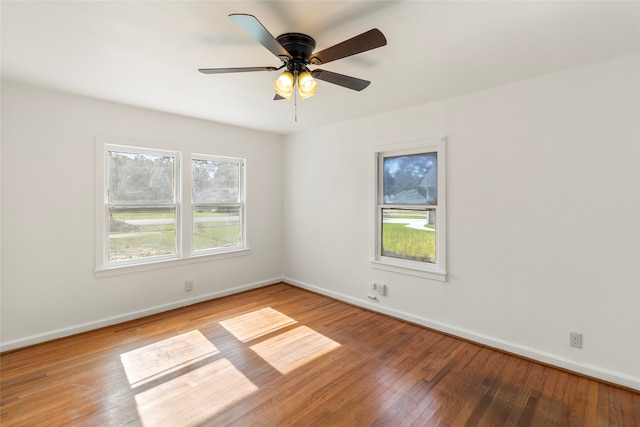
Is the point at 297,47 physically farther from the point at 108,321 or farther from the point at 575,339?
the point at 108,321

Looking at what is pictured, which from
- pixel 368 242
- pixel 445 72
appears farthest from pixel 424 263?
pixel 445 72

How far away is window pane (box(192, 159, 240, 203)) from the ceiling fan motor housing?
2718mm

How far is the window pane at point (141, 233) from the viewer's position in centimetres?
355

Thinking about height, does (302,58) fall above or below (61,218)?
above

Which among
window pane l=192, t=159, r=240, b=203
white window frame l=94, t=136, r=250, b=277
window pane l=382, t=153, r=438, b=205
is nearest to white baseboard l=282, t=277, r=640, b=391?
window pane l=382, t=153, r=438, b=205


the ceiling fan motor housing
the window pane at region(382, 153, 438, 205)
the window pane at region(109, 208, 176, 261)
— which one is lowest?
→ the window pane at region(109, 208, 176, 261)

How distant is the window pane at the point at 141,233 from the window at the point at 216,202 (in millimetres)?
339

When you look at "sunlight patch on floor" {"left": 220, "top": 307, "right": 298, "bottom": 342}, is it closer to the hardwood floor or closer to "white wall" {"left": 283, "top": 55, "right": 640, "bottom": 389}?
the hardwood floor

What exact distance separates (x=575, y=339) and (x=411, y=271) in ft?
5.01

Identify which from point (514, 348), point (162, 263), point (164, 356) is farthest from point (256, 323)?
point (514, 348)

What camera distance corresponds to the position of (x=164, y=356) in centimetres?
275

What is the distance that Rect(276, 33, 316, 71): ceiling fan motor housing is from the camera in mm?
1952

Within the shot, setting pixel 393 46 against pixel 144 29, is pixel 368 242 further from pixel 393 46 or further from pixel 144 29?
pixel 144 29

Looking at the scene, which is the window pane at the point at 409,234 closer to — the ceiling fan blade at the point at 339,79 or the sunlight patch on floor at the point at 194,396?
the ceiling fan blade at the point at 339,79
